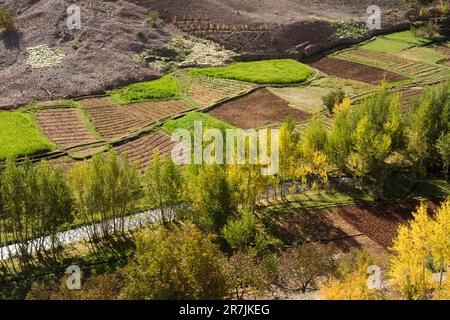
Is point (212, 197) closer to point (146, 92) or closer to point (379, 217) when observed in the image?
point (379, 217)

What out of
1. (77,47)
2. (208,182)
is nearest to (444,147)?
(208,182)

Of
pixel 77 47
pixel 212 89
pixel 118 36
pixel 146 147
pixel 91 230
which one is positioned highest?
pixel 118 36

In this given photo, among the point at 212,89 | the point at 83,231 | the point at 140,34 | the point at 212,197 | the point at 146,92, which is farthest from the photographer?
the point at 140,34

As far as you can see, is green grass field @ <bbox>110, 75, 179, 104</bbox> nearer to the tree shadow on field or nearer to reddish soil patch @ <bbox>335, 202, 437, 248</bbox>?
the tree shadow on field

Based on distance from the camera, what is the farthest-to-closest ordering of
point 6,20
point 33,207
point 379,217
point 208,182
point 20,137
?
point 6,20, point 20,137, point 379,217, point 208,182, point 33,207

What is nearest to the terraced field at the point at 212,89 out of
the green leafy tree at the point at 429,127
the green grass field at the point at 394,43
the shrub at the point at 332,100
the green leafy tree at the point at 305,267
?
the shrub at the point at 332,100
